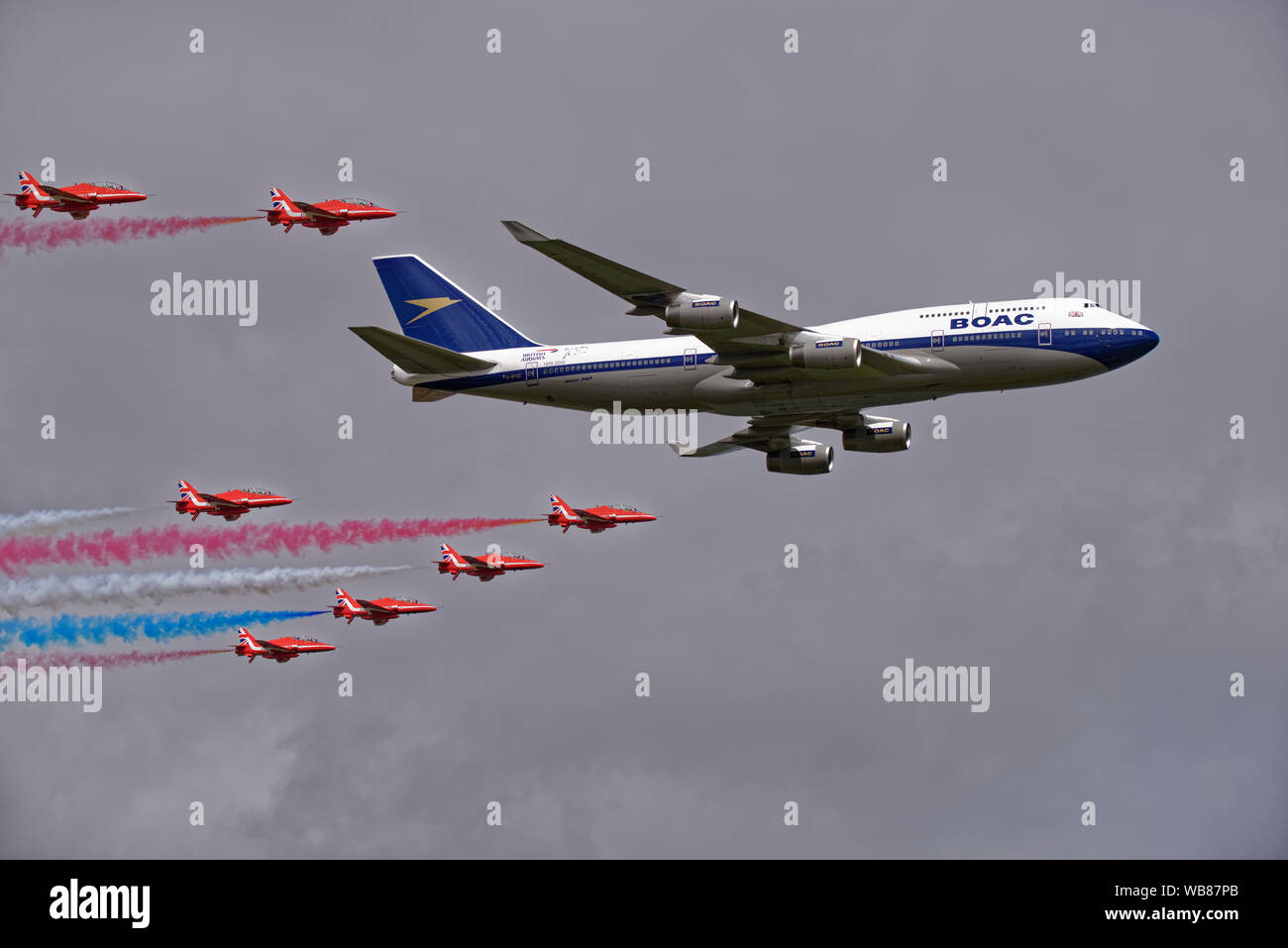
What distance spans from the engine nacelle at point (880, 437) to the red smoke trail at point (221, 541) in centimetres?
1750

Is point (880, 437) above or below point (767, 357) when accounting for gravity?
below

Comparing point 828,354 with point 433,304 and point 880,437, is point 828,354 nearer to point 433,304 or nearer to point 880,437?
point 880,437

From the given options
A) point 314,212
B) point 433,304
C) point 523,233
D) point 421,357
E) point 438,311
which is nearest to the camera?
point 523,233

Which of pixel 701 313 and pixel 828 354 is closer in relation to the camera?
pixel 701 313

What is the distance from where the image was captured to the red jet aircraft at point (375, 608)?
10356 cm

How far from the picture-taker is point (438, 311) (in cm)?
10125

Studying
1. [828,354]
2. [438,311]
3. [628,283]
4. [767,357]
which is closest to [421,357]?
[438,311]

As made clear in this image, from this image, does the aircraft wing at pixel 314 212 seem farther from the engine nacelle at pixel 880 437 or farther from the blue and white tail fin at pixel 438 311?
the engine nacelle at pixel 880 437

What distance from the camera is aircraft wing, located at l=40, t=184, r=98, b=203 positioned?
88.6m

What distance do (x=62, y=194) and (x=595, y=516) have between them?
3246cm

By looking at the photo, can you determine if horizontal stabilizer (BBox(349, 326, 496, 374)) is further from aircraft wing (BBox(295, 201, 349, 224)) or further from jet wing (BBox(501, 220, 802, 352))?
jet wing (BBox(501, 220, 802, 352))

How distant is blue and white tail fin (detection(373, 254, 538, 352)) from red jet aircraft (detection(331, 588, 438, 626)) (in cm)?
1479
